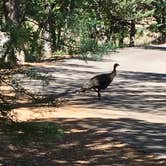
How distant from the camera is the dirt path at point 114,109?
12.1m

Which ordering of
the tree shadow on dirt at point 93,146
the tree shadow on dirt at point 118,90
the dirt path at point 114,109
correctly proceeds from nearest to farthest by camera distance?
the tree shadow on dirt at point 93,146
the dirt path at point 114,109
the tree shadow on dirt at point 118,90

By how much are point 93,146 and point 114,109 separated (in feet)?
16.3

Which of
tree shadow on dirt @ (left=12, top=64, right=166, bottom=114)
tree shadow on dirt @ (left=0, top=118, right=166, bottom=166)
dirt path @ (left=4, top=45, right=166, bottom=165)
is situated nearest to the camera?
tree shadow on dirt @ (left=0, top=118, right=166, bottom=166)

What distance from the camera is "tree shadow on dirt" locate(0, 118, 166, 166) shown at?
10969mm

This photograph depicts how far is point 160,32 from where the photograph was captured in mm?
52531

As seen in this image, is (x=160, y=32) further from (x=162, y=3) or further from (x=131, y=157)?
(x=131, y=157)

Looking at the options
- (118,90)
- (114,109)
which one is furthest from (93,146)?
(118,90)

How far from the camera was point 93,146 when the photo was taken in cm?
1197

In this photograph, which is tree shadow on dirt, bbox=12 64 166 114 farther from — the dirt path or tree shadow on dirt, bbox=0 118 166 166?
tree shadow on dirt, bbox=0 118 166 166

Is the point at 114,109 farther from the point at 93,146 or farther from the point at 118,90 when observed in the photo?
the point at 93,146

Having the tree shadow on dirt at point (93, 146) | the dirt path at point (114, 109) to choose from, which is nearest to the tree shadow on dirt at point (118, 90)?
the dirt path at point (114, 109)

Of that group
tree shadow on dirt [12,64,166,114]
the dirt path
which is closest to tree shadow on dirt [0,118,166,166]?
the dirt path

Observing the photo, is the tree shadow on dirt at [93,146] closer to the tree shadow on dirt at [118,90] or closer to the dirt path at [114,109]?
the dirt path at [114,109]

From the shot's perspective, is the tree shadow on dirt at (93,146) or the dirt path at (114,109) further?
the dirt path at (114,109)
